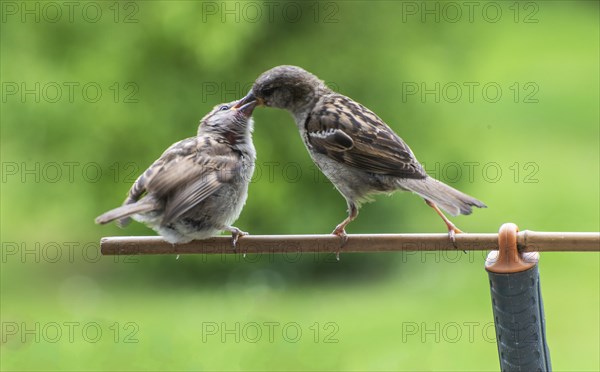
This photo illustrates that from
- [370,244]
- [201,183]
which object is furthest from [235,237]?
[370,244]

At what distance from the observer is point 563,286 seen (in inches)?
543

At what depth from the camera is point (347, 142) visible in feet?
19.4

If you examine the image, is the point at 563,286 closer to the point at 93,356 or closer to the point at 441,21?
the point at 441,21

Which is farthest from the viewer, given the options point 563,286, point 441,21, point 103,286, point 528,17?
point 528,17

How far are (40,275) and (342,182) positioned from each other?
335 inches

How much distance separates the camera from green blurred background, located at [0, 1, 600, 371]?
34.5 feet

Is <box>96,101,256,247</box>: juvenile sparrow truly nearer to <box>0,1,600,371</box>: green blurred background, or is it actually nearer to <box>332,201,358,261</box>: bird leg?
<box>332,201,358,261</box>: bird leg

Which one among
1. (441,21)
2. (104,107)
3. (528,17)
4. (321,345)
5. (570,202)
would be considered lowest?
(321,345)

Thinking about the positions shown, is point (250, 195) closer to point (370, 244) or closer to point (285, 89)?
point (285, 89)

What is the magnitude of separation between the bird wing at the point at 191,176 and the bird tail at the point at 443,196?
101cm

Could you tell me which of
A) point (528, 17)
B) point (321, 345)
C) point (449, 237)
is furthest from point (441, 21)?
point (528, 17)

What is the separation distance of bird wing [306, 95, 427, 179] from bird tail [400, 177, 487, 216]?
3.5 inches

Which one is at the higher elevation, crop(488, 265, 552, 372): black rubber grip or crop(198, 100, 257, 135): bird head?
crop(198, 100, 257, 135): bird head

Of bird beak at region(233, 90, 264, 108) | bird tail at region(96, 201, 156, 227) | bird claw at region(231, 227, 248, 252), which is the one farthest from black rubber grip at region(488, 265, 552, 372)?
bird beak at region(233, 90, 264, 108)
